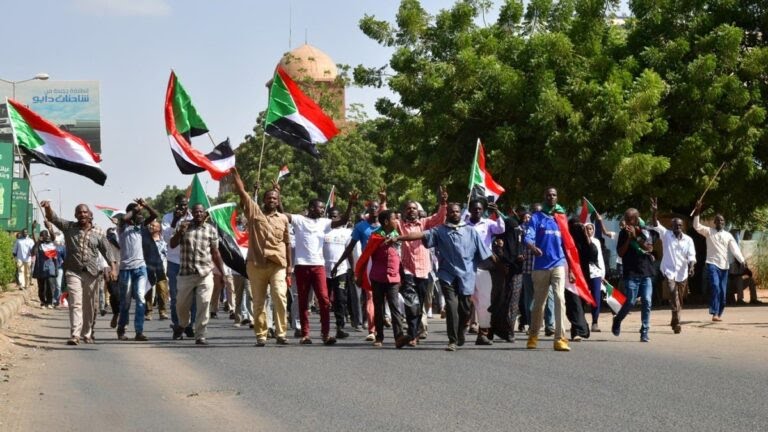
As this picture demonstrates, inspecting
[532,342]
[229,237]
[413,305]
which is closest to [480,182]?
[229,237]

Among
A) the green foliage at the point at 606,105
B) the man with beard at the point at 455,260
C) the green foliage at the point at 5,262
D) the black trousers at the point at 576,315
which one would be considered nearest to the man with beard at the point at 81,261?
the man with beard at the point at 455,260

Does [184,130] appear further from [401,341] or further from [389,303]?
[401,341]

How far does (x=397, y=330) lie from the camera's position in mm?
14062

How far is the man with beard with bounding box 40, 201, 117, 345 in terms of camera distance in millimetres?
14844

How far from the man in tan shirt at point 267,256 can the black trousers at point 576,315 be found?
3508mm

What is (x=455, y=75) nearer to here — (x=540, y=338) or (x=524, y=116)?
(x=524, y=116)

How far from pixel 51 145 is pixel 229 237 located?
3.97 meters

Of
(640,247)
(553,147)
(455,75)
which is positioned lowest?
(640,247)

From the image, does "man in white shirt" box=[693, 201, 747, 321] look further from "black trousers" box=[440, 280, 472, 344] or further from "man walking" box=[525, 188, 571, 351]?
"black trousers" box=[440, 280, 472, 344]

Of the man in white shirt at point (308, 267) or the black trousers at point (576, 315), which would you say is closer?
Result: the man in white shirt at point (308, 267)

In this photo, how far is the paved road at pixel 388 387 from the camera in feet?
27.2

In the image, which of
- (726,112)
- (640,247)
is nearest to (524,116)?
(726,112)

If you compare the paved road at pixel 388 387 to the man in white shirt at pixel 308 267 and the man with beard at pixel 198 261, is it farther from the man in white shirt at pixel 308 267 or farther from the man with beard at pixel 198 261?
the man in white shirt at pixel 308 267

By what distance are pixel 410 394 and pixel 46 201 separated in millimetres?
6567
